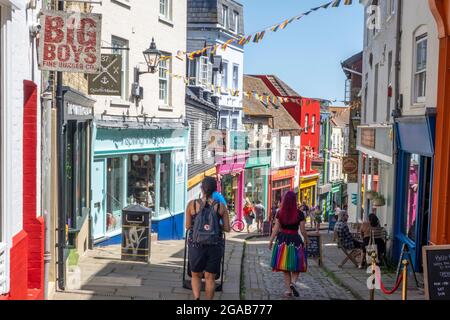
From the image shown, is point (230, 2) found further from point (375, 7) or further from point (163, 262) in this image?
point (163, 262)

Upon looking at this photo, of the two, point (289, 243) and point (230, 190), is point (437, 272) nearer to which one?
point (289, 243)

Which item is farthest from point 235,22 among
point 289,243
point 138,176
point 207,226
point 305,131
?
point 207,226

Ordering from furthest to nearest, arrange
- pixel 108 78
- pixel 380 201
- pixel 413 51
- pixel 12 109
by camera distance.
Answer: pixel 380 201 < pixel 108 78 < pixel 413 51 < pixel 12 109

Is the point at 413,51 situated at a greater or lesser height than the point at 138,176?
greater

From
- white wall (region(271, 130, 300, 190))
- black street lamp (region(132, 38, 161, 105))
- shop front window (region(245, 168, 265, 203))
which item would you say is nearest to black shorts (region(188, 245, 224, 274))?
black street lamp (region(132, 38, 161, 105))

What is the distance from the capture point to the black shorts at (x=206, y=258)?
26.5 ft

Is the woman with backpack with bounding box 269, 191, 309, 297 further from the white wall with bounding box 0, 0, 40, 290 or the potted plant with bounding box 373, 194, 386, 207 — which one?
the potted plant with bounding box 373, 194, 386, 207

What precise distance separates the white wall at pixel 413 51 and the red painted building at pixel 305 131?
2934 centimetres

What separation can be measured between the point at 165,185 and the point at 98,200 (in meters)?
5.15

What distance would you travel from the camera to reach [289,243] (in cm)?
987

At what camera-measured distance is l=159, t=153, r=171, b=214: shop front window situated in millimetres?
20828

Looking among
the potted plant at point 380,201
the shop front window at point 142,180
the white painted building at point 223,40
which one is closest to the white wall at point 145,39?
the shop front window at point 142,180

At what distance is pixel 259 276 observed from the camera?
40.6 feet
